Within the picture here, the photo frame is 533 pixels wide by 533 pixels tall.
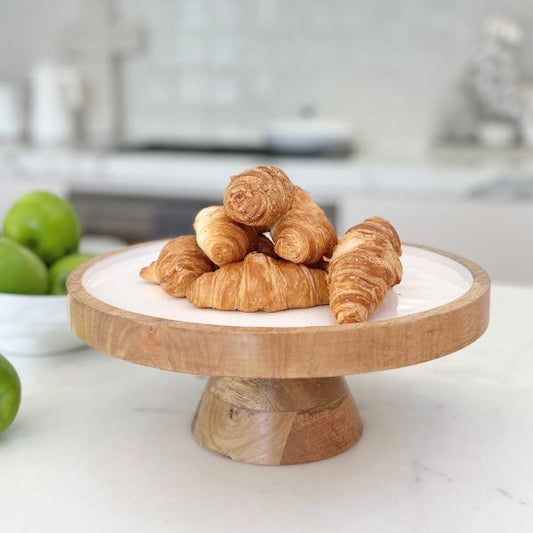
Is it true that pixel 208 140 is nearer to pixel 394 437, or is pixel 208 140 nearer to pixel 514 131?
pixel 514 131

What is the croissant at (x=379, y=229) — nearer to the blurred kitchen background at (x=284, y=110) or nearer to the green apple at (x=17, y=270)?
the green apple at (x=17, y=270)

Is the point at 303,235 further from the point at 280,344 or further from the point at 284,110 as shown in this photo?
the point at 284,110

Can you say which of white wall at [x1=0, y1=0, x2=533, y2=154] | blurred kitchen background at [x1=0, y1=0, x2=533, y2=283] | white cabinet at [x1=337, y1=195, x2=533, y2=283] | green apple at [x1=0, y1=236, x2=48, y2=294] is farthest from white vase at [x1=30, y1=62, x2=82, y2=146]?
green apple at [x1=0, y1=236, x2=48, y2=294]

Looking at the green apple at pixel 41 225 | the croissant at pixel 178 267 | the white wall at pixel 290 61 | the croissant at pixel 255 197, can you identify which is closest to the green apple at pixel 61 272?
the green apple at pixel 41 225

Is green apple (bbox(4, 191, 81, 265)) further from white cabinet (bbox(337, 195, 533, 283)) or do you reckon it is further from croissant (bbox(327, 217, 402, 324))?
white cabinet (bbox(337, 195, 533, 283))

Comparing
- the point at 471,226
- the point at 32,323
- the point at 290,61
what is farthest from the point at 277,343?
the point at 290,61

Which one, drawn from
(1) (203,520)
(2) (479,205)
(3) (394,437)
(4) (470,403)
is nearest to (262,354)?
(1) (203,520)
